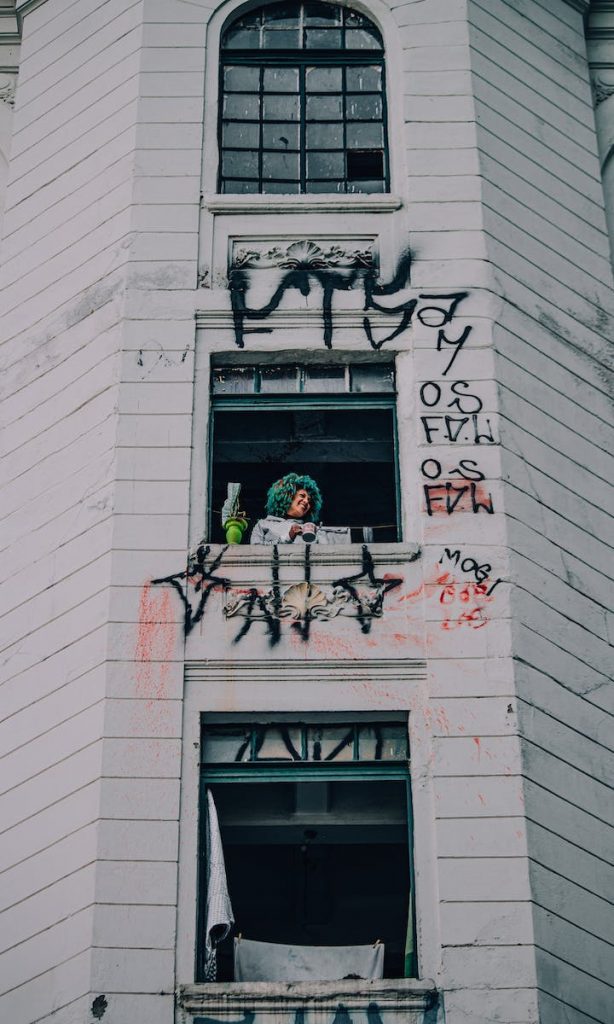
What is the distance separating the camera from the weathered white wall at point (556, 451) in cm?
1372

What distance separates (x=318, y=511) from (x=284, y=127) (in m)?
4.64

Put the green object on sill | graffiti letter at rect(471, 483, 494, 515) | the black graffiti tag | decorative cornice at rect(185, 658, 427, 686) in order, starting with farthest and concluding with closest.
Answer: the green object on sill, graffiti letter at rect(471, 483, 494, 515), the black graffiti tag, decorative cornice at rect(185, 658, 427, 686)

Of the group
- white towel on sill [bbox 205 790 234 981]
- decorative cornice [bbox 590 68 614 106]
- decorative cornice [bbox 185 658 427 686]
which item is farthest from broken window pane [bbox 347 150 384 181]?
white towel on sill [bbox 205 790 234 981]

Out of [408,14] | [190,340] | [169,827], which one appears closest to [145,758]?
[169,827]

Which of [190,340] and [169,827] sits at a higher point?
[190,340]

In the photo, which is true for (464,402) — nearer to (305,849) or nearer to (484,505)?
(484,505)

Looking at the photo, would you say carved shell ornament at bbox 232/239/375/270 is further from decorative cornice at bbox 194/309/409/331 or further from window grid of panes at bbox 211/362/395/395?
window grid of panes at bbox 211/362/395/395

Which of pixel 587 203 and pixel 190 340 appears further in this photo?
pixel 587 203

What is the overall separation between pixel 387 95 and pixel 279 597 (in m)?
6.26

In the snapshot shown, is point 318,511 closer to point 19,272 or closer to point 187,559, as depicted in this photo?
point 187,559

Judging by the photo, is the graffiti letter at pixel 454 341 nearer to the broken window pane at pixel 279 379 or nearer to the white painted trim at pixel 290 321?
the white painted trim at pixel 290 321

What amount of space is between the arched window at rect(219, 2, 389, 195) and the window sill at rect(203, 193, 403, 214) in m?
0.56

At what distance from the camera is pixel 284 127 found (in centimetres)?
1802

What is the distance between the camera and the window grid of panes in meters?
16.3
